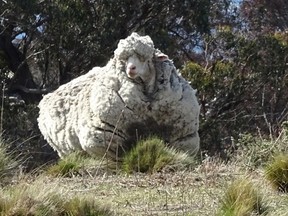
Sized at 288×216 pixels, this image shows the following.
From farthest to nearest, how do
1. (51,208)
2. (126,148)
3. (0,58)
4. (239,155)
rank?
(0,58)
(126,148)
(239,155)
(51,208)

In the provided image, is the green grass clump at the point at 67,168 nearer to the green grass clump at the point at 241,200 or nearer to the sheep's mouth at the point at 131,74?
the sheep's mouth at the point at 131,74

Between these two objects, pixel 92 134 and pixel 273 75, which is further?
pixel 273 75

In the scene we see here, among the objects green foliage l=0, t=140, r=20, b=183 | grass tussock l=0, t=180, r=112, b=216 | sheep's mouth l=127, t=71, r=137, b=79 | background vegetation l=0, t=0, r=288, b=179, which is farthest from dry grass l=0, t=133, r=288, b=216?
background vegetation l=0, t=0, r=288, b=179

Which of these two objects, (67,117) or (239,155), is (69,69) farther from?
(239,155)

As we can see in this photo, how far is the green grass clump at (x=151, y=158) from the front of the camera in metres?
8.58

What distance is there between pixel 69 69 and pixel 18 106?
4.88ft

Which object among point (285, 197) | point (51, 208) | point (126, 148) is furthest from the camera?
point (126, 148)

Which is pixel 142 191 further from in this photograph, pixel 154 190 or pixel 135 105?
pixel 135 105

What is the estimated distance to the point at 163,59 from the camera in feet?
34.1

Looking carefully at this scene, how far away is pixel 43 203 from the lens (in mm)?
5613

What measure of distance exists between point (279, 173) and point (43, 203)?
2.23m

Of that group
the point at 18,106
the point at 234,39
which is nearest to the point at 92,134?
the point at 18,106

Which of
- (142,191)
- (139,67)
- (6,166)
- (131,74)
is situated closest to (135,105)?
(131,74)

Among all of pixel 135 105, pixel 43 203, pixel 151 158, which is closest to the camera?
pixel 43 203
